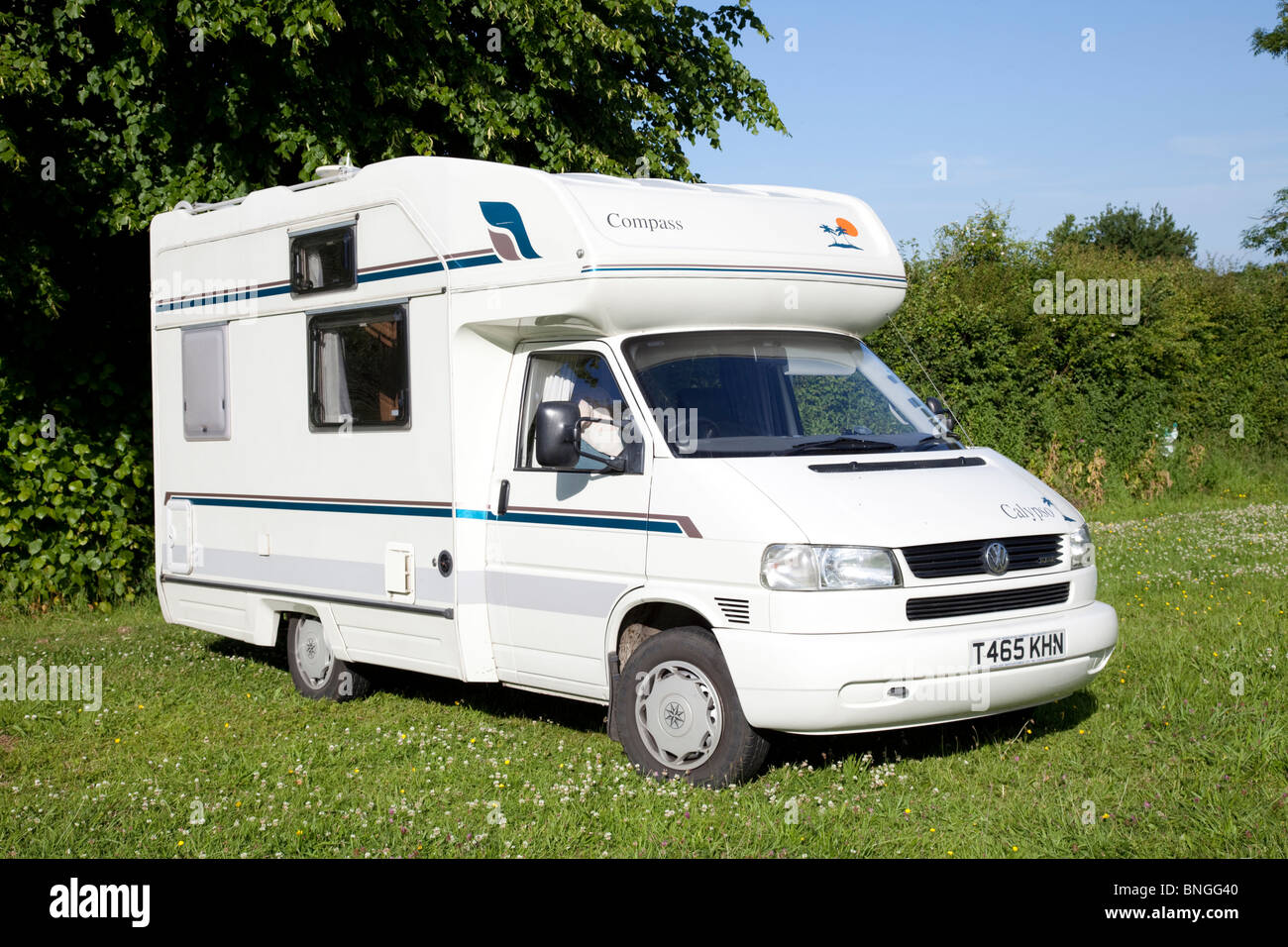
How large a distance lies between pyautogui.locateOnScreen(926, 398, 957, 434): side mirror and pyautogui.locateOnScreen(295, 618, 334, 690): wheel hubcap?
4045mm

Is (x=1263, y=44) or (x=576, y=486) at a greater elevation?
(x=1263, y=44)

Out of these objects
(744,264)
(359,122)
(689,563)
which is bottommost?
(689,563)

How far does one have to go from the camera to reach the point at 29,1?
1123 centimetres

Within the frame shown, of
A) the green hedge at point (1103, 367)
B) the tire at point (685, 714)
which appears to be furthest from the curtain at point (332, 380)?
the green hedge at point (1103, 367)

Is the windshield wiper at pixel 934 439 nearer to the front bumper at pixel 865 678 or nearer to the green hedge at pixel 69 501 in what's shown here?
the front bumper at pixel 865 678

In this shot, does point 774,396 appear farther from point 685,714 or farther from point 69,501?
point 69,501

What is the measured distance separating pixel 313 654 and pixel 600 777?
307cm

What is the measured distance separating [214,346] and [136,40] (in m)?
3.59

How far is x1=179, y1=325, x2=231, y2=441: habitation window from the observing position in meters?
9.16

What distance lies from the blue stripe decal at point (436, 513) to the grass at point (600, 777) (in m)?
1.19

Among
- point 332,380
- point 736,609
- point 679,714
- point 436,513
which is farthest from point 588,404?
point 332,380

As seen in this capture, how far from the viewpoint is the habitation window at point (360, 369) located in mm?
7797
